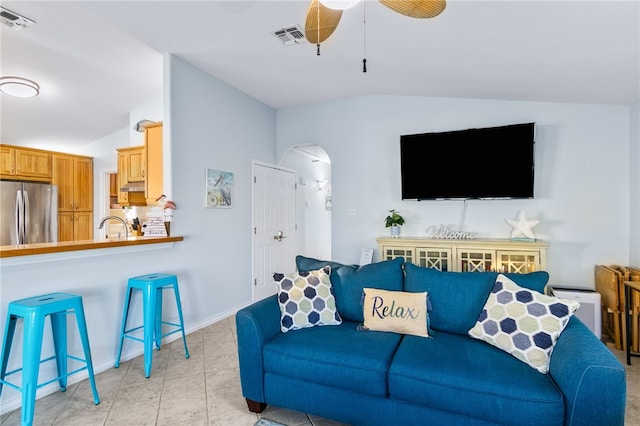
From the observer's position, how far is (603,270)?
328 centimetres

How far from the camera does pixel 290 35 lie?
9.27ft

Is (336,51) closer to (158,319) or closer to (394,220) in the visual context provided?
(394,220)

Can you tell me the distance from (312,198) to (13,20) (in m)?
4.77

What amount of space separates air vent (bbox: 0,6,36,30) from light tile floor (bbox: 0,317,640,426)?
2906 mm

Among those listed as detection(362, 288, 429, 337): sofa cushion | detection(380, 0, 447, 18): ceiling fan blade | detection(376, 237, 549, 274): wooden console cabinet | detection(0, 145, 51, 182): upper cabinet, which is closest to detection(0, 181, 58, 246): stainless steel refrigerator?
detection(0, 145, 51, 182): upper cabinet

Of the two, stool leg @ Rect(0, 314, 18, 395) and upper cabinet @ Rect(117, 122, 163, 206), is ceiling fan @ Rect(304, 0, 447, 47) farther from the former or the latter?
stool leg @ Rect(0, 314, 18, 395)

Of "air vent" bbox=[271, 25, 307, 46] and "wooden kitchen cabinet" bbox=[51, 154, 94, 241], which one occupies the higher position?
"air vent" bbox=[271, 25, 307, 46]

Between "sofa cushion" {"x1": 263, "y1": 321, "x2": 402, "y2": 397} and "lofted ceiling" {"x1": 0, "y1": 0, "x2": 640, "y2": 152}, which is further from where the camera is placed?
"lofted ceiling" {"x1": 0, "y1": 0, "x2": 640, "y2": 152}

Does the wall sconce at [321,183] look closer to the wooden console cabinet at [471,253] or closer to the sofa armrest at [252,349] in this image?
the wooden console cabinet at [471,253]

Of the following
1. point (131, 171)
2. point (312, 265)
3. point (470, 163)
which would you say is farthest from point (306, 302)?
point (131, 171)

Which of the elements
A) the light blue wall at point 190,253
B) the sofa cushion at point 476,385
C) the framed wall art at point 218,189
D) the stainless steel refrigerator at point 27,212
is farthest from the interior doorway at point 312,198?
the sofa cushion at point 476,385

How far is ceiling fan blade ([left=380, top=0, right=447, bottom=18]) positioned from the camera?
5.13 ft

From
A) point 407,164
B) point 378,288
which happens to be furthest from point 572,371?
point 407,164

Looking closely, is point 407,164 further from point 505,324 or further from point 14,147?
point 14,147
